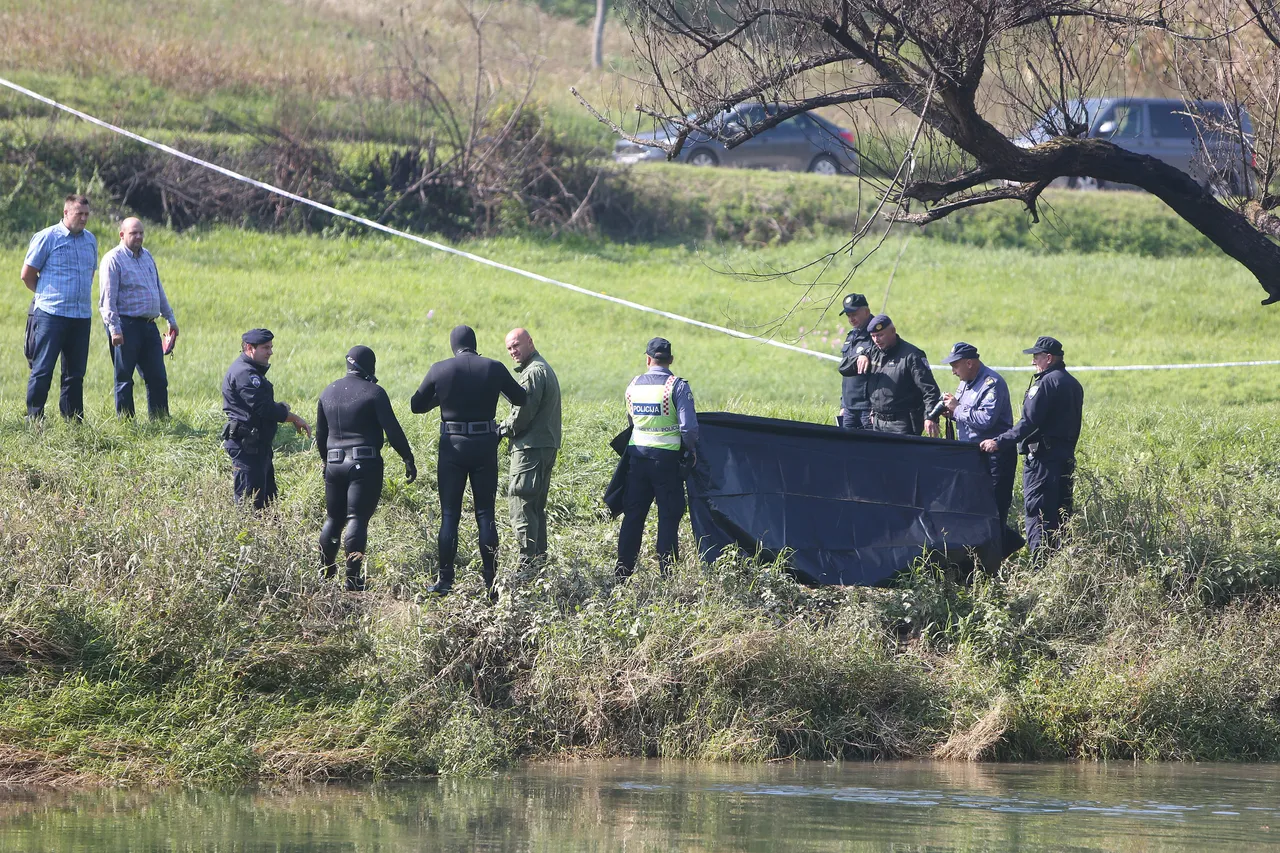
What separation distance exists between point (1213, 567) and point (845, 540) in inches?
113

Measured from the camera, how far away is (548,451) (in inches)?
413

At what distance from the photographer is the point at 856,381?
11875mm

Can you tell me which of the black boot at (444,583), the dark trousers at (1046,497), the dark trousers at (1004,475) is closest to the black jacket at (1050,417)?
the dark trousers at (1046,497)

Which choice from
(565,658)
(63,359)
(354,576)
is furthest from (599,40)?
(565,658)

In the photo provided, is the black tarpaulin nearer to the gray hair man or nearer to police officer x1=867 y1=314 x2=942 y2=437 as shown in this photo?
police officer x1=867 y1=314 x2=942 y2=437

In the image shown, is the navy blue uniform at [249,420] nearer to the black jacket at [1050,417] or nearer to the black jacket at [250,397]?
the black jacket at [250,397]

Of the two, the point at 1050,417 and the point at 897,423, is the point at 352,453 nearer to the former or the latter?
the point at 897,423

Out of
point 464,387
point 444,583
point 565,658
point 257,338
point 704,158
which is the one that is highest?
point 704,158

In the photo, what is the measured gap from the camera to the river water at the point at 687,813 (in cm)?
741

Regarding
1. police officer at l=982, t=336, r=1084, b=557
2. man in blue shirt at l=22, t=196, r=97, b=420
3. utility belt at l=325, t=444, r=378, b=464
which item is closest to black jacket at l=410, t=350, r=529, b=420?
utility belt at l=325, t=444, r=378, b=464

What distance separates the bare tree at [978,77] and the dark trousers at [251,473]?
12.3ft

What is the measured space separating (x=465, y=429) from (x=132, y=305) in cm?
427

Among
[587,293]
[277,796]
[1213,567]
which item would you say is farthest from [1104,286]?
[277,796]

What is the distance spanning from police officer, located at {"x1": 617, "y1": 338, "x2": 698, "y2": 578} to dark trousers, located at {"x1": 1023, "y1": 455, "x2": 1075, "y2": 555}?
2573mm
